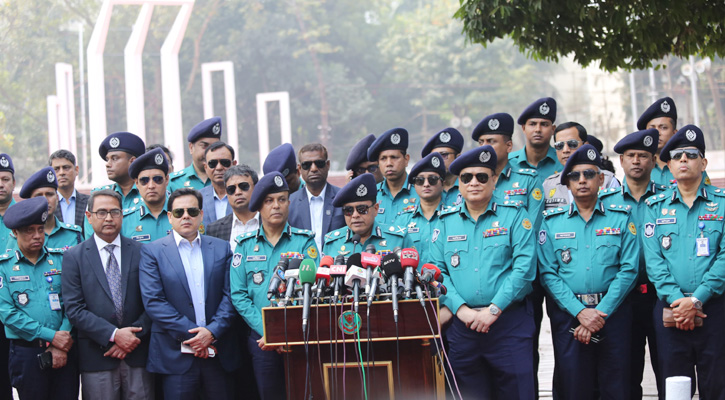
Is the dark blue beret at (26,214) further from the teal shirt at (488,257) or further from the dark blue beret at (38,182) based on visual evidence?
the teal shirt at (488,257)

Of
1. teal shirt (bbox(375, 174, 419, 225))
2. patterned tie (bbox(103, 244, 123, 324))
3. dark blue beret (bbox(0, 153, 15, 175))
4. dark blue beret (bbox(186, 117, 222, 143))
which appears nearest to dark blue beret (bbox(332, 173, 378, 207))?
teal shirt (bbox(375, 174, 419, 225))

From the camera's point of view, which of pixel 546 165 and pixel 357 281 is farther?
pixel 546 165

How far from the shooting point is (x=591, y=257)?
580cm

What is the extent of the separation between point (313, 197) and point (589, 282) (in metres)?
2.37

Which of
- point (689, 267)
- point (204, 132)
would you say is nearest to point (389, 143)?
point (204, 132)

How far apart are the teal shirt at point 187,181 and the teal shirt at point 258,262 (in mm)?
1759

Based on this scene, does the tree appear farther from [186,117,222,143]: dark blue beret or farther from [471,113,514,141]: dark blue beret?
[186,117,222,143]: dark blue beret

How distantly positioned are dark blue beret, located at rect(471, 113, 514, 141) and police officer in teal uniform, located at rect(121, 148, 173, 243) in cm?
255

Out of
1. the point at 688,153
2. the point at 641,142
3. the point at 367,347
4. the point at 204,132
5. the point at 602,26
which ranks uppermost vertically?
the point at 602,26

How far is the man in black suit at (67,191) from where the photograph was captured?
7.65 m

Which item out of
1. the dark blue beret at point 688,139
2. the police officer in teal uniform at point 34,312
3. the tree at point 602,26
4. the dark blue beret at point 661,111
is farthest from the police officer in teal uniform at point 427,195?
the tree at point 602,26

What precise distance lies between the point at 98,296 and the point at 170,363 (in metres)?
0.69

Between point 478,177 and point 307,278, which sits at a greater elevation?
point 478,177

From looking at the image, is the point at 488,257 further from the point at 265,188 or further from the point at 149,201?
the point at 149,201
